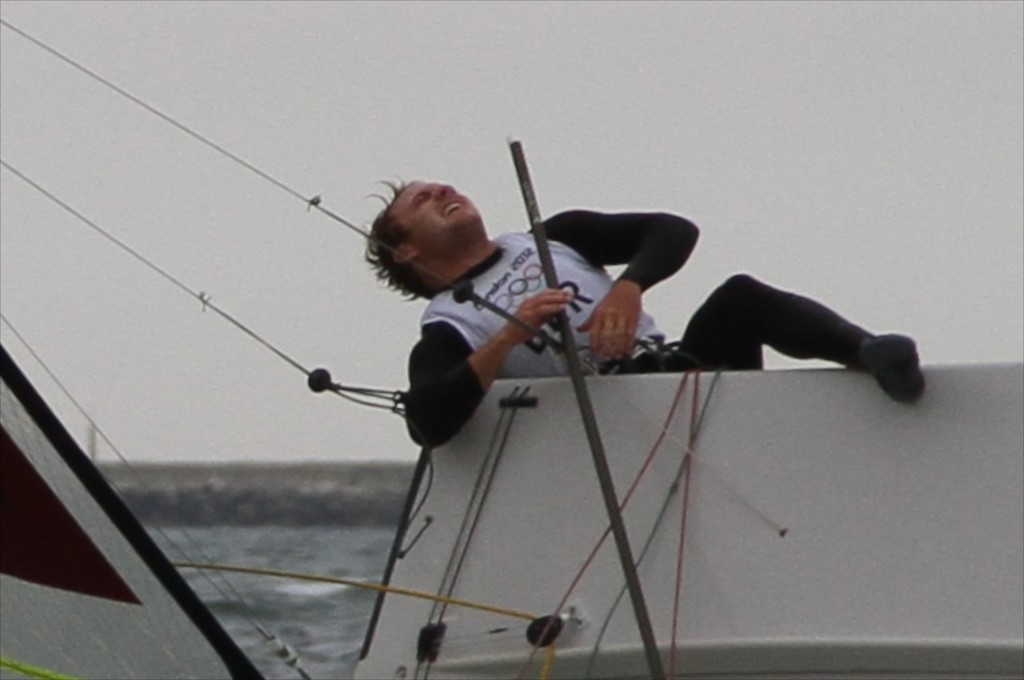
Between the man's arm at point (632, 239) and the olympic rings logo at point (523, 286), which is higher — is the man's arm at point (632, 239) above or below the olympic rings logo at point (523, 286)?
above

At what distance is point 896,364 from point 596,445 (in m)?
0.41

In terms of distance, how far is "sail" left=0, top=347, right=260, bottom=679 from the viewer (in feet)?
13.3

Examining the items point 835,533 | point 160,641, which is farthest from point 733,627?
point 160,641

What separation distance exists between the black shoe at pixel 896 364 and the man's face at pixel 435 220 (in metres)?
0.76

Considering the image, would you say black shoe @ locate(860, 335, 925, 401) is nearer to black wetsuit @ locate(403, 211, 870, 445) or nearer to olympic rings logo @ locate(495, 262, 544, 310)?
black wetsuit @ locate(403, 211, 870, 445)

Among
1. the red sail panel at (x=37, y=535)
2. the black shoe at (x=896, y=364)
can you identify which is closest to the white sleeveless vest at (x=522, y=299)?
the black shoe at (x=896, y=364)

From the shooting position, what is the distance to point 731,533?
4.08 metres

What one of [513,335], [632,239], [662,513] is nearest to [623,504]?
[662,513]

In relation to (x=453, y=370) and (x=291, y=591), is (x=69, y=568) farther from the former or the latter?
(x=291, y=591)

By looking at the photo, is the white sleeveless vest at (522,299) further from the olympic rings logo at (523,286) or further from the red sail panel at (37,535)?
the red sail panel at (37,535)

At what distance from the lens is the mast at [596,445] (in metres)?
3.97

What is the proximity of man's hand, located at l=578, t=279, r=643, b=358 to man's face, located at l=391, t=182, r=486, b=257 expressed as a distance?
334mm

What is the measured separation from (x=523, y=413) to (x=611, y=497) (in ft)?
1.13

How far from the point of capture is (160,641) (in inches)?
168
